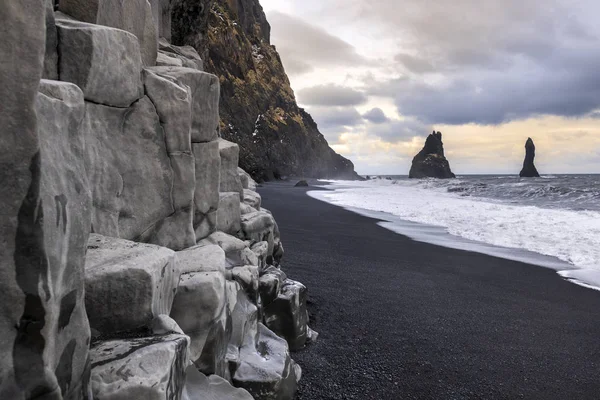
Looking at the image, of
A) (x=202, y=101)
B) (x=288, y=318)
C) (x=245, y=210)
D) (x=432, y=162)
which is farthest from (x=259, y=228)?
(x=432, y=162)

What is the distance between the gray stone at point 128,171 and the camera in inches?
129

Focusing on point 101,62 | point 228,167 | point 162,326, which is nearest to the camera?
point 162,326

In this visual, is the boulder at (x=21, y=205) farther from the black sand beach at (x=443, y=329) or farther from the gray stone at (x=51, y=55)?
the black sand beach at (x=443, y=329)

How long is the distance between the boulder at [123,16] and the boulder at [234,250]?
2.19 metres

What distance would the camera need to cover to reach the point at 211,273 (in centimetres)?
341

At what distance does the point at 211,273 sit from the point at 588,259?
9.58 metres

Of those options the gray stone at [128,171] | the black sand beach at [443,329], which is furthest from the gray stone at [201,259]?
the black sand beach at [443,329]

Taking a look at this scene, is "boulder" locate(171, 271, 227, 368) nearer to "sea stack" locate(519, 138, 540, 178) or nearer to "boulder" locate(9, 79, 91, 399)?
"boulder" locate(9, 79, 91, 399)

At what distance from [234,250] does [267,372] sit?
5.42 ft

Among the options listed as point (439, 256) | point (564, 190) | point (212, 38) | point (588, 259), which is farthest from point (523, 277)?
point (212, 38)

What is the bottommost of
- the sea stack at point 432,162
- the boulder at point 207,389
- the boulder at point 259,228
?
the boulder at point 207,389

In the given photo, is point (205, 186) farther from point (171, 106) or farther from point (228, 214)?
point (171, 106)

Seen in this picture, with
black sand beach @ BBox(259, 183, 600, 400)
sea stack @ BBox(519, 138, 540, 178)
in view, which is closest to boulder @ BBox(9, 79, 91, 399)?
black sand beach @ BBox(259, 183, 600, 400)

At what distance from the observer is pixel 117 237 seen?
3.38 meters
